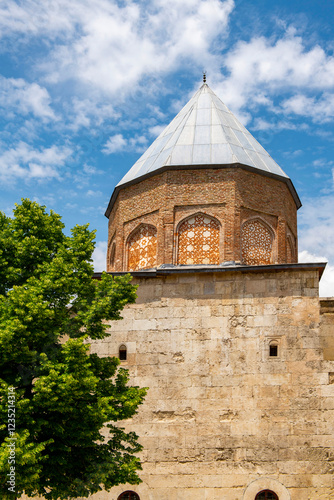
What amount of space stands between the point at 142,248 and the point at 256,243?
2.52m

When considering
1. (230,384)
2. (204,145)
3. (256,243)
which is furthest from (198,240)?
(230,384)

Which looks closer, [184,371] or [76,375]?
[76,375]

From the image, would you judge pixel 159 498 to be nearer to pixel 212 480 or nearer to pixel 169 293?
pixel 212 480

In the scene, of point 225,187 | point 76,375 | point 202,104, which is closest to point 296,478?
point 76,375

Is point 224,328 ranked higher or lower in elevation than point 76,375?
higher

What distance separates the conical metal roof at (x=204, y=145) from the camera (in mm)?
13906

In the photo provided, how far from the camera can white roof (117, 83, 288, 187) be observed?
45.8ft

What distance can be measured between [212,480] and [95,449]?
2885mm

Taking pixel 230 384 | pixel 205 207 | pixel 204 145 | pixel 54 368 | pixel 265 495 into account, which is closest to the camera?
pixel 54 368

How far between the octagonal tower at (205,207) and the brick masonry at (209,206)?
0.8 inches

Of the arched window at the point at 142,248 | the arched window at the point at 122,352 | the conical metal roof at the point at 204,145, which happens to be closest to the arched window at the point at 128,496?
the arched window at the point at 122,352

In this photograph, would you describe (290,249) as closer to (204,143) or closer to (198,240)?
(198,240)

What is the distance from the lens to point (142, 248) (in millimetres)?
13859

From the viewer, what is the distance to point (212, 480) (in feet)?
35.7
